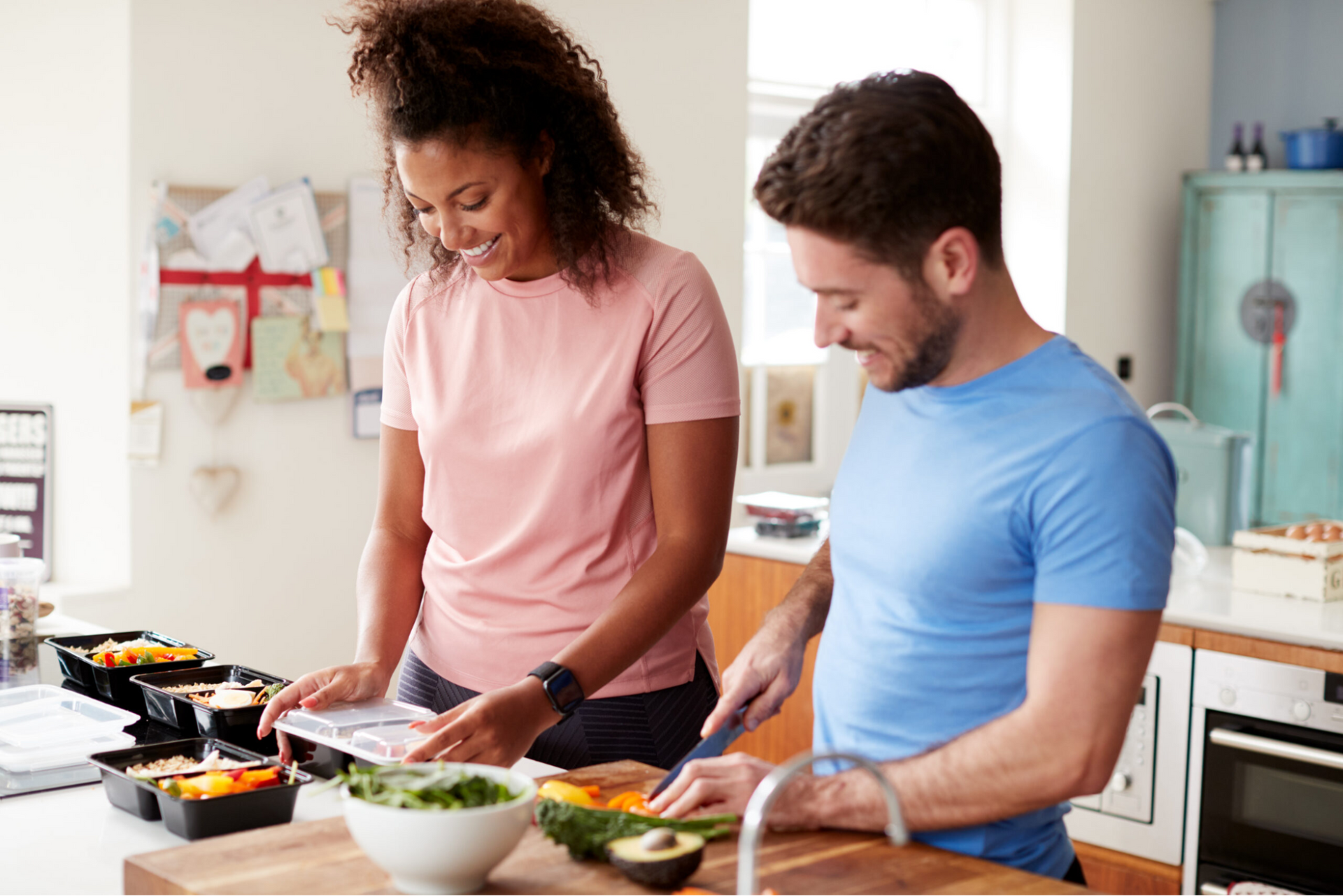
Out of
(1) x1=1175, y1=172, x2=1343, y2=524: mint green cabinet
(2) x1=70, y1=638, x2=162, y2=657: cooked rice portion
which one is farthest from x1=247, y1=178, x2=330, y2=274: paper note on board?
(1) x1=1175, y1=172, x2=1343, y2=524: mint green cabinet

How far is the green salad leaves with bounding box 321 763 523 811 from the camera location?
3.48 feet

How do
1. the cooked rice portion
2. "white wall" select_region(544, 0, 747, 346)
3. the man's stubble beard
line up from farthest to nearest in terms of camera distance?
"white wall" select_region(544, 0, 747, 346)
the cooked rice portion
the man's stubble beard

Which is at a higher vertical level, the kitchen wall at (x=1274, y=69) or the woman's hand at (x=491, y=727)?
the kitchen wall at (x=1274, y=69)

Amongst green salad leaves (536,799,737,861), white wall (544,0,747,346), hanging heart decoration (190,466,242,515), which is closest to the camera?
green salad leaves (536,799,737,861)

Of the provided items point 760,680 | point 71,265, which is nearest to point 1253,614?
point 760,680

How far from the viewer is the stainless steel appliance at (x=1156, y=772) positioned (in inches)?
116

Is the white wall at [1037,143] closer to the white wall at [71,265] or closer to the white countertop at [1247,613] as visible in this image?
the white countertop at [1247,613]

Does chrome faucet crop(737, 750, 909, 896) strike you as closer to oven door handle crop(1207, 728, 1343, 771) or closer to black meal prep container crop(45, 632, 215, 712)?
black meal prep container crop(45, 632, 215, 712)

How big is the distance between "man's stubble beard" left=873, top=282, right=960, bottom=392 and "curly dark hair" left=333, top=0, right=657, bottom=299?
1.79 ft

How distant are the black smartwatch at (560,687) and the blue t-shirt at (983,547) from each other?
0.29 m

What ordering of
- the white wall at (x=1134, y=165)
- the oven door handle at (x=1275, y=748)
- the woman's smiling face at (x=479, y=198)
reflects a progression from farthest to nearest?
the white wall at (x=1134, y=165) < the oven door handle at (x=1275, y=748) < the woman's smiling face at (x=479, y=198)

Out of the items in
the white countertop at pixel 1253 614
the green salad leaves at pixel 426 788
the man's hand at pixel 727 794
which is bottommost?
the white countertop at pixel 1253 614

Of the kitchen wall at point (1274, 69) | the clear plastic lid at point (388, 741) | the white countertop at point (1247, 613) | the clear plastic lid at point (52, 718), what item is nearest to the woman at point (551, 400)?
the clear plastic lid at point (388, 741)

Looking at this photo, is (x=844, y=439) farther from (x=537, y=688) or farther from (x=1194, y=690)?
(x=537, y=688)
